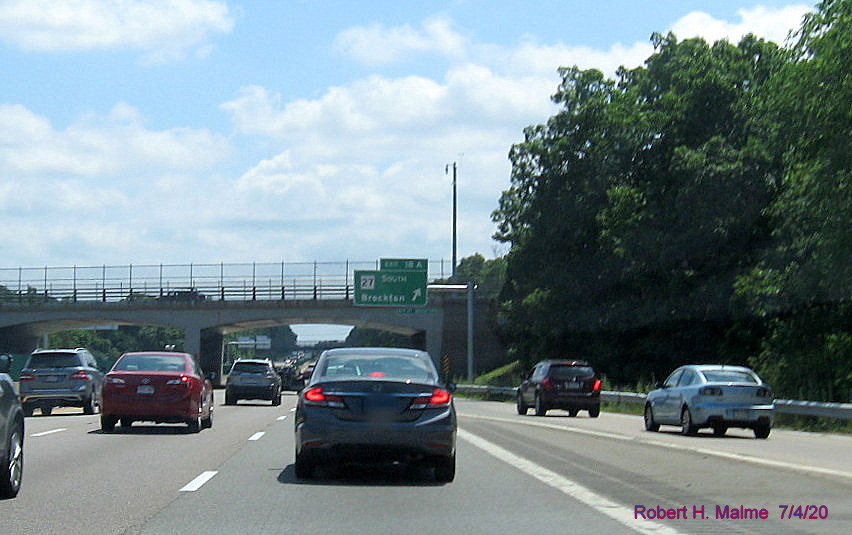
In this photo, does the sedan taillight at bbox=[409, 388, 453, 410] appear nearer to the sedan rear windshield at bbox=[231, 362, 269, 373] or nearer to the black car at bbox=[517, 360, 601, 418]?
the black car at bbox=[517, 360, 601, 418]

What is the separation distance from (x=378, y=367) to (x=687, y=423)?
11680mm

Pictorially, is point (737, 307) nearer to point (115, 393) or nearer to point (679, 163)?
point (679, 163)

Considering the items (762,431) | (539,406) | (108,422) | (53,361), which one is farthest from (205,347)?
(762,431)

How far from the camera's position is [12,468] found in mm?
11906

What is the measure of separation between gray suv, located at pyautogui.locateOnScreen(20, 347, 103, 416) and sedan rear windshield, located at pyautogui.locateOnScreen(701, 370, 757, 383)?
16137 millimetres

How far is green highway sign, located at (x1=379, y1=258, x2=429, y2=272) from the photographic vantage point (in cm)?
6294

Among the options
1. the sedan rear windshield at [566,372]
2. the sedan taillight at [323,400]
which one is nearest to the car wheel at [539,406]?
the sedan rear windshield at [566,372]

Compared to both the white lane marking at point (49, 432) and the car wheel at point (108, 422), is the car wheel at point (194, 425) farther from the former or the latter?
the white lane marking at point (49, 432)

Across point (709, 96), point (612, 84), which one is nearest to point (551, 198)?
point (612, 84)

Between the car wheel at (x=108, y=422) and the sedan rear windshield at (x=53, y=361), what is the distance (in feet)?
28.4

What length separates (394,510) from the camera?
37.1 ft

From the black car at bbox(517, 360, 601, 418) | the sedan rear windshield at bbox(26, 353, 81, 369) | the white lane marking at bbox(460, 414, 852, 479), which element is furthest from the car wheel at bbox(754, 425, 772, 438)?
the sedan rear windshield at bbox(26, 353, 81, 369)

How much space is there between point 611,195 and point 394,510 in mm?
43060

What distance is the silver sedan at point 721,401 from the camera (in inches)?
920
